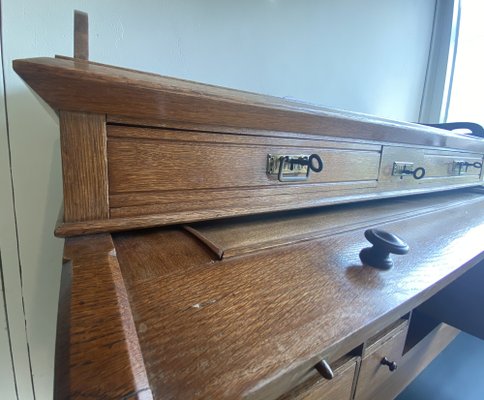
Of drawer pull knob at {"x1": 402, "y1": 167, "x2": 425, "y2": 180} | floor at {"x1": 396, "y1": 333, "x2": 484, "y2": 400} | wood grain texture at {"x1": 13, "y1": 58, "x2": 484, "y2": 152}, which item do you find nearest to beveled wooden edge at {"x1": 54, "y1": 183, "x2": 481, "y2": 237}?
wood grain texture at {"x1": 13, "y1": 58, "x2": 484, "y2": 152}

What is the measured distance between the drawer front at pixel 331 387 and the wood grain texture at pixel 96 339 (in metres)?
0.20

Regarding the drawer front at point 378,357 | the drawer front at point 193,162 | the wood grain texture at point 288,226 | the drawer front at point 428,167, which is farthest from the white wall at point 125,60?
the drawer front at point 378,357

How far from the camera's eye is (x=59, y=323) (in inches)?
7.5

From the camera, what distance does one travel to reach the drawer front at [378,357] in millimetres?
389

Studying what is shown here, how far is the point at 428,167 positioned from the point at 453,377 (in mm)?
748

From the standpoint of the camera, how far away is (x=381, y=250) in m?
0.36

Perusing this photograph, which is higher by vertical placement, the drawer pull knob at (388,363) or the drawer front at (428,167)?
the drawer front at (428,167)

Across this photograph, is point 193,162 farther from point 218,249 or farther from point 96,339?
point 96,339

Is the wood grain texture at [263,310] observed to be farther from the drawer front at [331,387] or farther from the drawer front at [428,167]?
the drawer front at [428,167]

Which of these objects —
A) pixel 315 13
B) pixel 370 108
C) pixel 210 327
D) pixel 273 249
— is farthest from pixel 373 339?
pixel 370 108

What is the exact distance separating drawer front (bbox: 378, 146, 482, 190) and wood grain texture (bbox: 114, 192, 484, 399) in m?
0.29

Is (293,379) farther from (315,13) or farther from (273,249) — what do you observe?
(315,13)

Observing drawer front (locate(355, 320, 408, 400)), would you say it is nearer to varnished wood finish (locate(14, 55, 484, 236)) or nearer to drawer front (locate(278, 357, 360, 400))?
drawer front (locate(278, 357, 360, 400))

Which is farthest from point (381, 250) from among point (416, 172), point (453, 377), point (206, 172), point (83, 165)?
point (453, 377)
